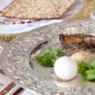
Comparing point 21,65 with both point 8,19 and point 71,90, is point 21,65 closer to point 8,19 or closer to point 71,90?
point 71,90

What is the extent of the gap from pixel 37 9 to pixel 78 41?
1.39 feet

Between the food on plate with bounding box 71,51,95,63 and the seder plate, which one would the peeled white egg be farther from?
the seder plate

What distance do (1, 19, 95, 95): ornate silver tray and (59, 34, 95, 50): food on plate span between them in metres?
0.05

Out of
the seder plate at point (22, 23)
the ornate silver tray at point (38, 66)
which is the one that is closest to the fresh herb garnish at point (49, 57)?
the ornate silver tray at point (38, 66)

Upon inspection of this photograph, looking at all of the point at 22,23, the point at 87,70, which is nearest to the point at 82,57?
the point at 87,70

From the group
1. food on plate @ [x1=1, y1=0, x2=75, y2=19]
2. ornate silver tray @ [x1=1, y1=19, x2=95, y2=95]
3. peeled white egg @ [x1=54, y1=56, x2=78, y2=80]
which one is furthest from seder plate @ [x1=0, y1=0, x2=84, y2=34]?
peeled white egg @ [x1=54, y1=56, x2=78, y2=80]

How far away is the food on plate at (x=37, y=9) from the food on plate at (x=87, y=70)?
0.47 m

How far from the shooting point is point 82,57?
0.91 meters

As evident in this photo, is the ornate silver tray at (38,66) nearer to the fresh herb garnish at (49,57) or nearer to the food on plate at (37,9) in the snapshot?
the fresh herb garnish at (49,57)

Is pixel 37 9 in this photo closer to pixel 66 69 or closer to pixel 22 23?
pixel 22 23

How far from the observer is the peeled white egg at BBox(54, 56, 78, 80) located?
2.67ft

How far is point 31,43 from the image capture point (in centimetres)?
102

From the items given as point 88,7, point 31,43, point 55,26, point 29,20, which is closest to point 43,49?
point 31,43

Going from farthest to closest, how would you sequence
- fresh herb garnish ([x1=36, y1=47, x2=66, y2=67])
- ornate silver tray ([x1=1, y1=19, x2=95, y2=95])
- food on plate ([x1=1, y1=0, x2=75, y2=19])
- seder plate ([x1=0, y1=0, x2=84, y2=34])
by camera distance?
food on plate ([x1=1, y1=0, x2=75, y2=19]) < seder plate ([x1=0, y1=0, x2=84, y2=34]) < fresh herb garnish ([x1=36, y1=47, x2=66, y2=67]) < ornate silver tray ([x1=1, y1=19, x2=95, y2=95])
